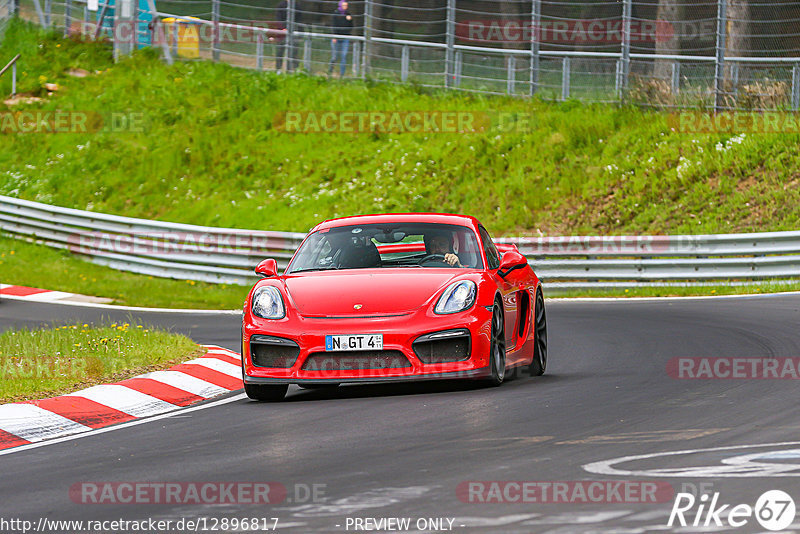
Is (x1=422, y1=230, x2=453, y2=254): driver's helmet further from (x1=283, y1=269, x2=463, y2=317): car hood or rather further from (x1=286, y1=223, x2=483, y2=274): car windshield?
(x1=283, y1=269, x2=463, y2=317): car hood

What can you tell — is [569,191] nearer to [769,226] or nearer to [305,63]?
[769,226]

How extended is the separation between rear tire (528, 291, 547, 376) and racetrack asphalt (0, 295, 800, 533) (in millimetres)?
197

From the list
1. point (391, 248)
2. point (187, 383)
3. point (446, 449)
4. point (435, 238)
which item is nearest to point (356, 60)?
point (391, 248)

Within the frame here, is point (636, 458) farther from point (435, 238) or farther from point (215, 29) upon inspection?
point (215, 29)

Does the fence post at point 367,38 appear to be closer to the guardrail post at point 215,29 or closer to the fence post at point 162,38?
the guardrail post at point 215,29

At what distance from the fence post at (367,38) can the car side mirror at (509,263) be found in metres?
20.4

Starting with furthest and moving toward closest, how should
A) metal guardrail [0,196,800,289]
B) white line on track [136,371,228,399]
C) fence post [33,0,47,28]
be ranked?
1. fence post [33,0,47,28]
2. metal guardrail [0,196,800,289]
3. white line on track [136,371,228,399]

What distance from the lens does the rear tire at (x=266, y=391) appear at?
9.22 metres

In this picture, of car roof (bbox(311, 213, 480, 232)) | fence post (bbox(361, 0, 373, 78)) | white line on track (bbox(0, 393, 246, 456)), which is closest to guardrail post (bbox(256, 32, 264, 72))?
fence post (bbox(361, 0, 373, 78))

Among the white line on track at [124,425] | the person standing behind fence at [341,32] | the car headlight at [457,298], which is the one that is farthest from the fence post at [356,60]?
the car headlight at [457,298]

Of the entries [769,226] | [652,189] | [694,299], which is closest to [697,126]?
[652,189]

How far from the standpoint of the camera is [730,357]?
1074cm

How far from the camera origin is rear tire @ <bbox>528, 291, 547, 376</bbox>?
10.4 m

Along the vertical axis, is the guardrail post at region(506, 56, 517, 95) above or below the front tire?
above
